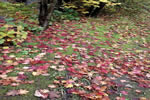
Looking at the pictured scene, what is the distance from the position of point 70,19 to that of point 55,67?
391 centimetres

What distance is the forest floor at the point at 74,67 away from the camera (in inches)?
80.8

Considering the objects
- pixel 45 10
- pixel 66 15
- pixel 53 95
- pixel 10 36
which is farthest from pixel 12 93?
pixel 66 15

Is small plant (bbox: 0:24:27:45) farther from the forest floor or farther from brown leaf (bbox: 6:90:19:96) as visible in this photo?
brown leaf (bbox: 6:90:19:96)

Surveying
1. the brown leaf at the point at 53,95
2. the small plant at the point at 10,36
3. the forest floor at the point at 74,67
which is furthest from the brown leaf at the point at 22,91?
the small plant at the point at 10,36

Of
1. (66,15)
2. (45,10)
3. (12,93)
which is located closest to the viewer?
(12,93)

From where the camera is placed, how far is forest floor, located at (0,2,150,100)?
6.73ft

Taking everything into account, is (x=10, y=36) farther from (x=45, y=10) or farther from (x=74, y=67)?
(x=74, y=67)

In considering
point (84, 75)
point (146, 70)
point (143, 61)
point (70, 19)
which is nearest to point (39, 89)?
point (84, 75)

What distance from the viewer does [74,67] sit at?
2.78m

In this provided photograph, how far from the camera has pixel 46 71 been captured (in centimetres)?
248

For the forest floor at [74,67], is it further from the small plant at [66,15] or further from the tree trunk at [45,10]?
the small plant at [66,15]

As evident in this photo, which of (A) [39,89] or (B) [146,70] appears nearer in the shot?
(A) [39,89]

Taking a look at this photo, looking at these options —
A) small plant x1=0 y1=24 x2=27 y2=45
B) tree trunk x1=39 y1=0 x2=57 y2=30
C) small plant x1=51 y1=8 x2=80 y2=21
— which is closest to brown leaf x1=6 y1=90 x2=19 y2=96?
small plant x1=0 y1=24 x2=27 y2=45

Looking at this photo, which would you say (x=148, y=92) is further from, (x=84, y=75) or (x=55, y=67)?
(x=55, y=67)
